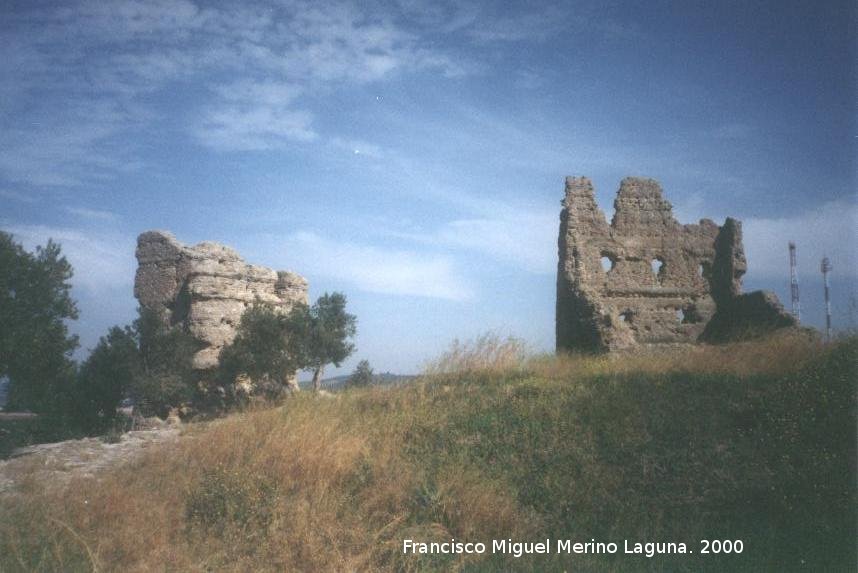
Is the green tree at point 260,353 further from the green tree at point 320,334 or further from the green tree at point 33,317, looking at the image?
the green tree at point 33,317

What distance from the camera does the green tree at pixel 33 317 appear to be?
37.9ft

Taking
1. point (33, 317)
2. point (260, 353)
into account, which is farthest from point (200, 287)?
point (33, 317)

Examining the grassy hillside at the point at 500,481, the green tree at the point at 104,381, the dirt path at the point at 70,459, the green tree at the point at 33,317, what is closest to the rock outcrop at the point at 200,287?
the green tree at the point at 104,381

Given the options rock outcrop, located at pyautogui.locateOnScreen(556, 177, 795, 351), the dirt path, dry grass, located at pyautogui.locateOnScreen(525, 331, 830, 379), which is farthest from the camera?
rock outcrop, located at pyautogui.locateOnScreen(556, 177, 795, 351)

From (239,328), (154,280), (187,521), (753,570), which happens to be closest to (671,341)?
(753,570)

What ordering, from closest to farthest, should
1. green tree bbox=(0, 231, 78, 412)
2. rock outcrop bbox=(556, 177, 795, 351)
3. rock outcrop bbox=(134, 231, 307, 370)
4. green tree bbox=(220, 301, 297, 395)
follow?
1. green tree bbox=(0, 231, 78, 412)
2. rock outcrop bbox=(556, 177, 795, 351)
3. green tree bbox=(220, 301, 297, 395)
4. rock outcrop bbox=(134, 231, 307, 370)

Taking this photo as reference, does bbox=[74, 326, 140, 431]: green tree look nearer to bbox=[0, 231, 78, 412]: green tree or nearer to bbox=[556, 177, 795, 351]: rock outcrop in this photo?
bbox=[0, 231, 78, 412]: green tree

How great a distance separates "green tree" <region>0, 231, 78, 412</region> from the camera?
37.9 feet

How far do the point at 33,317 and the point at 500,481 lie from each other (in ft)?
37.5

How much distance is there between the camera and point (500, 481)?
7109 mm

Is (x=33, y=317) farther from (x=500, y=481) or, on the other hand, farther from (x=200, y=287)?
(x=500, y=481)

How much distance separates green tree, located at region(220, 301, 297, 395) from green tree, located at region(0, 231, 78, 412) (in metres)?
7.25

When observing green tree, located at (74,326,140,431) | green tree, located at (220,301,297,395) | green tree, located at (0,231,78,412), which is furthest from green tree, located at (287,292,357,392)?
green tree, located at (0,231,78,412)

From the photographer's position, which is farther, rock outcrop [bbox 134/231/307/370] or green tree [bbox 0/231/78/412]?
rock outcrop [bbox 134/231/307/370]
